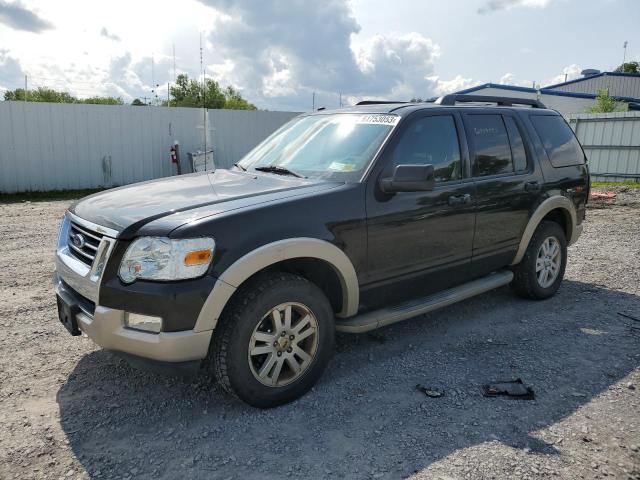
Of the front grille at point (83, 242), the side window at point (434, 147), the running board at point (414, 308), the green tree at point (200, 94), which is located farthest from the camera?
the green tree at point (200, 94)

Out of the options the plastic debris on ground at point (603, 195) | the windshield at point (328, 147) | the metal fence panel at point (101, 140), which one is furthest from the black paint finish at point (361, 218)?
the metal fence panel at point (101, 140)

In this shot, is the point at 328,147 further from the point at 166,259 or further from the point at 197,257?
the point at 166,259

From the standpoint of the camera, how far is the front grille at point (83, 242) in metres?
3.12

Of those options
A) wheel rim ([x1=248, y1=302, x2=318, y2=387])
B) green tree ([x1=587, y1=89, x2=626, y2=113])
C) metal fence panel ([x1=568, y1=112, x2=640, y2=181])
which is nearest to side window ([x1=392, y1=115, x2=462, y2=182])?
wheel rim ([x1=248, y1=302, x2=318, y2=387])

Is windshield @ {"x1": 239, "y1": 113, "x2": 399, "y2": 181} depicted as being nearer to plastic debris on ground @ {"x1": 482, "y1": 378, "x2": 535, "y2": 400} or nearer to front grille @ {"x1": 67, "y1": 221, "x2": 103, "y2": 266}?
front grille @ {"x1": 67, "y1": 221, "x2": 103, "y2": 266}

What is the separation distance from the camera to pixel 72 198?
40.8ft

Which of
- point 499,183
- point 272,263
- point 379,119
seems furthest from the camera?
point 499,183

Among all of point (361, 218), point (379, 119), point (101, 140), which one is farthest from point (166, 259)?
point (101, 140)

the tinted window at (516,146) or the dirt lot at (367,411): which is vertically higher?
the tinted window at (516,146)

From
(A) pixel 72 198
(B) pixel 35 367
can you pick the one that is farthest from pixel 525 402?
(A) pixel 72 198

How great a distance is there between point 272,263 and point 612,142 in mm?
16756

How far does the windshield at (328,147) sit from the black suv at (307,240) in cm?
1

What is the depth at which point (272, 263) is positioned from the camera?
3.10m

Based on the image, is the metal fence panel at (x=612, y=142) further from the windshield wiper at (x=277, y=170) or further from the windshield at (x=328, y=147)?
the windshield wiper at (x=277, y=170)
